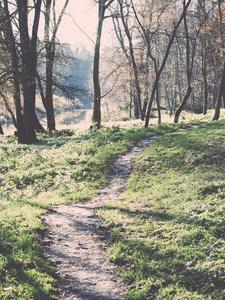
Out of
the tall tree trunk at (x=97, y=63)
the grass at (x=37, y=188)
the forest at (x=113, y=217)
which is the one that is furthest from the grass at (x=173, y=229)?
the tall tree trunk at (x=97, y=63)

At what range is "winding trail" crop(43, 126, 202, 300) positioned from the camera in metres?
4.24

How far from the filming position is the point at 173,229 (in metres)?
5.59

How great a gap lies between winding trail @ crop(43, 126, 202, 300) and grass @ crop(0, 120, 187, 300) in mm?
263

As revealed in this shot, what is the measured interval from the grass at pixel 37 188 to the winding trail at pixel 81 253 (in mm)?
263

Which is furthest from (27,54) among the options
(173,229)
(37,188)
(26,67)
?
(173,229)

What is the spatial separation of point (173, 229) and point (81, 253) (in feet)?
6.82

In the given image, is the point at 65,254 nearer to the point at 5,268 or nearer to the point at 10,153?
the point at 5,268

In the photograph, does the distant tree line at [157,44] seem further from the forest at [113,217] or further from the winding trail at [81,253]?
the winding trail at [81,253]

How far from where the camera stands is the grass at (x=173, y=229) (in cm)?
405

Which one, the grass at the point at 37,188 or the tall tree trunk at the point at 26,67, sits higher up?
the tall tree trunk at the point at 26,67

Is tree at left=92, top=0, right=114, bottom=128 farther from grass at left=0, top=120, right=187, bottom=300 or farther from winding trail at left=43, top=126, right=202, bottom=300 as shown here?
winding trail at left=43, top=126, right=202, bottom=300

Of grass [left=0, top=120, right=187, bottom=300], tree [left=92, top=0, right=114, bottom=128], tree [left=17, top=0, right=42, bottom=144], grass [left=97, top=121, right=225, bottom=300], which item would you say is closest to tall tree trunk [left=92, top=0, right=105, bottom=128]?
tree [left=92, top=0, right=114, bottom=128]

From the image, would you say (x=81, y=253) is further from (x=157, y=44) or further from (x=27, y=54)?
(x=157, y=44)

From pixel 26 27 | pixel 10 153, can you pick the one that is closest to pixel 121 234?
pixel 10 153
